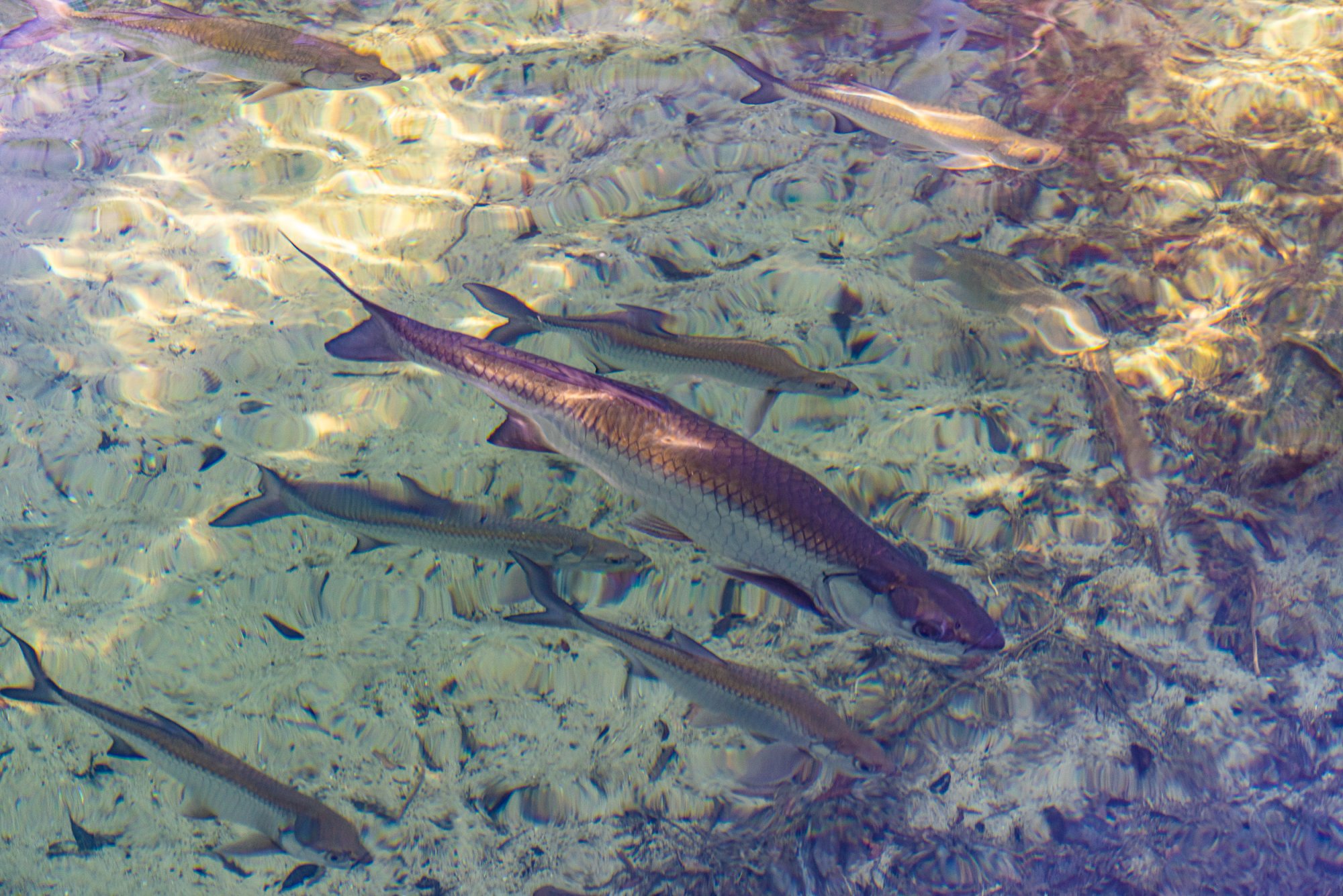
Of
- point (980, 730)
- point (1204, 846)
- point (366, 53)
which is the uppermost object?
point (366, 53)

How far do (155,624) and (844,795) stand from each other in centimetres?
379

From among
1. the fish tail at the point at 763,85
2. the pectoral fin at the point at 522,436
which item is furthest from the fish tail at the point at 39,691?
the fish tail at the point at 763,85

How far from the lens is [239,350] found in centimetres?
452

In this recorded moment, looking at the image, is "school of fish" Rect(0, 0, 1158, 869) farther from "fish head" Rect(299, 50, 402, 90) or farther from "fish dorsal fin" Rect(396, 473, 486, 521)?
"fish head" Rect(299, 50, 402, 90)

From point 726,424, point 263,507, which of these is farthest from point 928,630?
point 263,507

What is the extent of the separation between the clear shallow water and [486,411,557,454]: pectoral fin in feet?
3.28

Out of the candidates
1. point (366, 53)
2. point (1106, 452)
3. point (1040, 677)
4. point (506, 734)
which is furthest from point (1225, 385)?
point (366, 53)

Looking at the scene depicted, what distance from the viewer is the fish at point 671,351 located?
373cm

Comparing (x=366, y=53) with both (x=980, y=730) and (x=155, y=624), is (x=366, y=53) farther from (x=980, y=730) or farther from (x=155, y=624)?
(x=980, y=730)

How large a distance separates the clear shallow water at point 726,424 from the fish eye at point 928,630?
1.07m

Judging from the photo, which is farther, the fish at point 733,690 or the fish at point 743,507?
the fish at point 733,690

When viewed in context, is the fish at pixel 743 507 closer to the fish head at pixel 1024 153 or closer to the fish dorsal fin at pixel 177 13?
the fish head at pixel 1024 153

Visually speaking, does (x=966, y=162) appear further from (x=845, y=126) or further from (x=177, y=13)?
(x=177, y=13)

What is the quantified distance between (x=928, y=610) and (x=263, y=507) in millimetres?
3260
